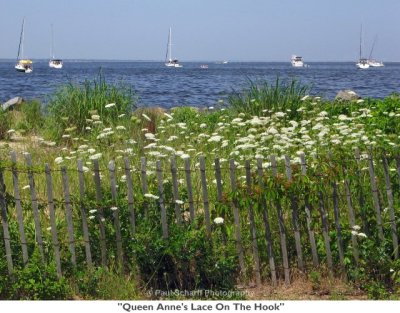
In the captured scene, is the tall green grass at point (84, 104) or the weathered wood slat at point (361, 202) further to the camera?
the tall green grass at point (84, 104)

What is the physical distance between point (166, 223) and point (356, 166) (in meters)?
2.13

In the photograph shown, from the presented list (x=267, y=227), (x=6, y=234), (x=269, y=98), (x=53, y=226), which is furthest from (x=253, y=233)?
(x=269, y=98)

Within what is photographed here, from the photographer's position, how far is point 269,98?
48.8ft

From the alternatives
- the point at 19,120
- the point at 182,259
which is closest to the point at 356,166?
the point at 182,259

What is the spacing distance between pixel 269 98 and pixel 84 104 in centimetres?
390

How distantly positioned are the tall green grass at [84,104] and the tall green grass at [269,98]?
2.42 metres

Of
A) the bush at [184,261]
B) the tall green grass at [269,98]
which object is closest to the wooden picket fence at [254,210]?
the bush at [184,261]

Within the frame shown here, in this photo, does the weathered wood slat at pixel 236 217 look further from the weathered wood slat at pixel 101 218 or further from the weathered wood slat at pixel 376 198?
the weathered wood slat at pixel 376 198

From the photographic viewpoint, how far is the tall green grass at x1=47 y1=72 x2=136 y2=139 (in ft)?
50.0

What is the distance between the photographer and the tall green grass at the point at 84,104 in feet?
50.0

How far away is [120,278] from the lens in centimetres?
668

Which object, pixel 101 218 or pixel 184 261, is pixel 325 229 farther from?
pixel 101 218

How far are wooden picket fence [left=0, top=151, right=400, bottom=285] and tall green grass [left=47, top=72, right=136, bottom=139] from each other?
7.79m

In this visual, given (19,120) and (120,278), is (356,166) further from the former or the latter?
(19,120)
